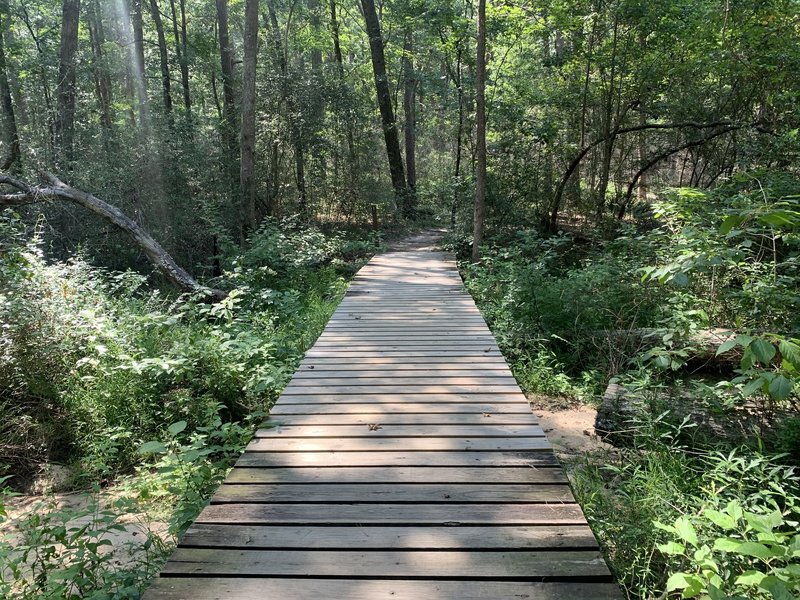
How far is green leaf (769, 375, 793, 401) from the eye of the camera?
2.68m

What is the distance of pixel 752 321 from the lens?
487 centimetres

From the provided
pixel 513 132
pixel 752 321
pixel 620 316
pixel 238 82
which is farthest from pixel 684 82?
pixel 238 82

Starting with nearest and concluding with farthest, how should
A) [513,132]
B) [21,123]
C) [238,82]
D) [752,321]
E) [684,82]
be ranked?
[752,321]
[684,82]
[513,132]
[21,123]
[238,82]

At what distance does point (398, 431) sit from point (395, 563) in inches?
50.6

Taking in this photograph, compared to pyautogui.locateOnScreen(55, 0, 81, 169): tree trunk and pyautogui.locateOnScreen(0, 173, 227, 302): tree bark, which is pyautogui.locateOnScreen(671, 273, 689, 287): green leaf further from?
pyautogui.locateOnScreen(55, 0, 81, 169): tree trunk

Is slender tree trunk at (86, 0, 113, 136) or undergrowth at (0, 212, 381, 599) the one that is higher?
slender tree trunk at (86, 0, 113, 136)

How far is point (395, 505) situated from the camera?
2.59 m

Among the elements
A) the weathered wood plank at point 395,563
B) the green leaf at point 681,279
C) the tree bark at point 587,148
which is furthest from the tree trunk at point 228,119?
the weathered wood plank at point 395,563

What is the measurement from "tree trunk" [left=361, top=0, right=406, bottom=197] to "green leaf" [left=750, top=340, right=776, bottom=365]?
49.7ft

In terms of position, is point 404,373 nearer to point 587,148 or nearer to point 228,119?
point 587,148

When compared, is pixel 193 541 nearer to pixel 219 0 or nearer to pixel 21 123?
pixel 21 123

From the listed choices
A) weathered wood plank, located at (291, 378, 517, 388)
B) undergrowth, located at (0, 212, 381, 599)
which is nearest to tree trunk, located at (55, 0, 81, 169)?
undergrowth, located at (0, 212, 381, 599)

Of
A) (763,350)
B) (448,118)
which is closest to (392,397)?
(763,350)

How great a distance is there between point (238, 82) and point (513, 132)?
906 centimetres
